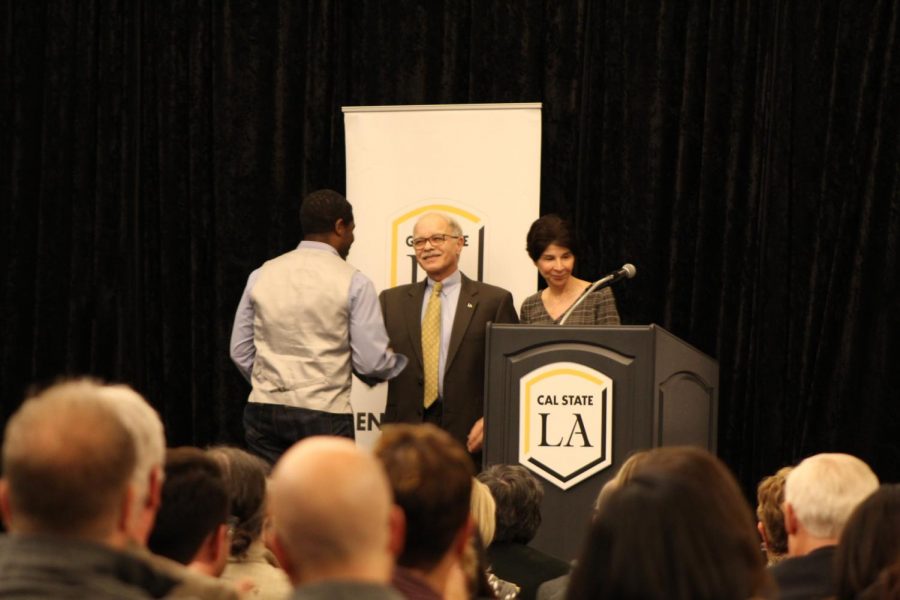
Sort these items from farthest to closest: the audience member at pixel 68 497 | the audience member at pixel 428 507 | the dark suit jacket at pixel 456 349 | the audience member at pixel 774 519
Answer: the dark suit jacket at pixel 456 349 → the audience member at pixel 774 519 → the audience member at pixel 428 507 → the audience member at pixel 68 497

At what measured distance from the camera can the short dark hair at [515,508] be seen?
3.12 m

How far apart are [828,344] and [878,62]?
136 cm

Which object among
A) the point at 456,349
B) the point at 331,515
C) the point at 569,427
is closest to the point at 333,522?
the point at 331,515

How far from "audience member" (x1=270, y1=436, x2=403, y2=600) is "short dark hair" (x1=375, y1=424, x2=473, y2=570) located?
402 millimetres

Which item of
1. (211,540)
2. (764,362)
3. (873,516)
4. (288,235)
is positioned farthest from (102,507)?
(288,235)

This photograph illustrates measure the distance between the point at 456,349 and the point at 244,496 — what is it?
8.60ft

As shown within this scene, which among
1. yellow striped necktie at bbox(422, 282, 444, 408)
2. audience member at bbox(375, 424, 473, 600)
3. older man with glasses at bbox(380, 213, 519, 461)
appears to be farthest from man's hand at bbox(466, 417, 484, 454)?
audience member at bbox(375, 424, 473, 600)

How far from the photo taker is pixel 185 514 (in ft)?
7.05

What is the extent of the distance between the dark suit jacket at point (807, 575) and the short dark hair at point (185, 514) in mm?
1072

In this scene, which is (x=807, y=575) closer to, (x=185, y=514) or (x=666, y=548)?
(x=666, y=548)

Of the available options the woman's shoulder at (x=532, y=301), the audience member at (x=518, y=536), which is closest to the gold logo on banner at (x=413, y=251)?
the woman's shoulder at (x=532, y=301)

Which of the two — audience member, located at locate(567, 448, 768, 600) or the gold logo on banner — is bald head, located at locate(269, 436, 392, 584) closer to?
audience member, located at locate(567, 448, 768, 600)

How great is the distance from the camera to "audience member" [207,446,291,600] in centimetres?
257

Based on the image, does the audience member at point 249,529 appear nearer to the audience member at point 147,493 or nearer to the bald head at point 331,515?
the audience member at point 147,493
